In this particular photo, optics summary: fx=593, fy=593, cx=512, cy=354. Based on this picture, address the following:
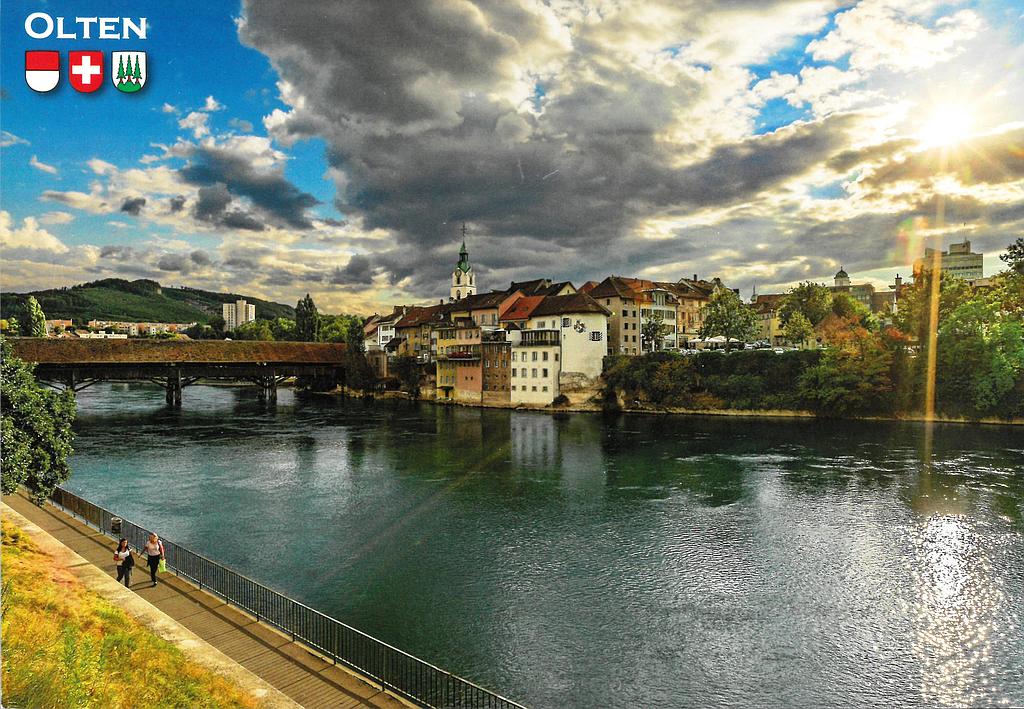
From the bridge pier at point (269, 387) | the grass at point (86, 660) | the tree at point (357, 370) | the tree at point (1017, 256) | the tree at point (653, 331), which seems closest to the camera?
the grass at point (86, 660)

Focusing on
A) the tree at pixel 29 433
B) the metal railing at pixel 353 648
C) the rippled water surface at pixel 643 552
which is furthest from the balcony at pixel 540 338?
the metal railing at pixel 353 648

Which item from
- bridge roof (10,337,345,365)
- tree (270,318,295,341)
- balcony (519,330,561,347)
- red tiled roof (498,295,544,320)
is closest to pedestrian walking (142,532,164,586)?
balcony (519,330,561,347)

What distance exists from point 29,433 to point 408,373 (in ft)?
236

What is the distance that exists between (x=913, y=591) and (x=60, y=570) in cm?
2491

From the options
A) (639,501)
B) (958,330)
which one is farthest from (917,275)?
(639,501)

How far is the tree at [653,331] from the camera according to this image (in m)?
87.7

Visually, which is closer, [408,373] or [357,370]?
[408,373]

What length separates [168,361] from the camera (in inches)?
3130

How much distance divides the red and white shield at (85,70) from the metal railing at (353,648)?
1074 cm

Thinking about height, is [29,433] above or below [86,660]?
above

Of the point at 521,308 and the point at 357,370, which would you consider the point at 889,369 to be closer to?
the point at 521,308

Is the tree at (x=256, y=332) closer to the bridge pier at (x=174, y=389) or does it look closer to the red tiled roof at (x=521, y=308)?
the bridge pier at (x=174, y=389)

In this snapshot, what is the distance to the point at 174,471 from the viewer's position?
121 ft

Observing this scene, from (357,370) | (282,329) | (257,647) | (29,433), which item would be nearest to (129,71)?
(257,647)
